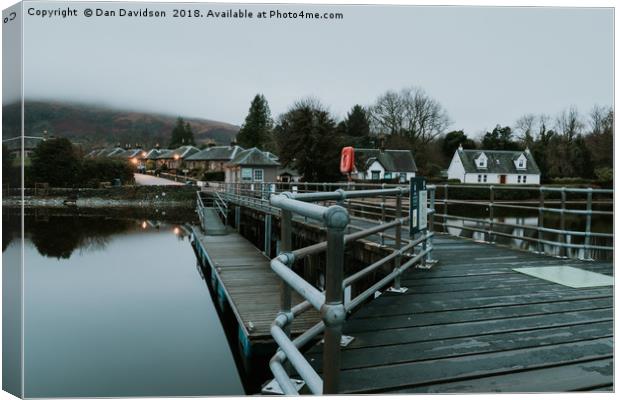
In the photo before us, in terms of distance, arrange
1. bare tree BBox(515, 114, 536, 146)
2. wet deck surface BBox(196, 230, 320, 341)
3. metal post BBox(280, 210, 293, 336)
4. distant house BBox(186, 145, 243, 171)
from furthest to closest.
Answer: distant house BBox(186, 145, 243, 171), bare tree BBox(515, 114, 536, 146), wet deck surface BBox(196, 230, 320, 341), metal post BBox(280, 210, 293, 336)

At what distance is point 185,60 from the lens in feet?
13.2

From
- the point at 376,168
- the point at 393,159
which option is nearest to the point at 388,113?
the point at 393,159

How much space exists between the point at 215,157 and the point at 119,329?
57.7 m

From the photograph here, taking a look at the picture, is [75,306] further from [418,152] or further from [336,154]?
[418,152]

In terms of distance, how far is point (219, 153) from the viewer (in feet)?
216

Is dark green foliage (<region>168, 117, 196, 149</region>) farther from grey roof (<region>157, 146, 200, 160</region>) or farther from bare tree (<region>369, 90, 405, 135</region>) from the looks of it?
bare tree (<region>369, 90, 405, 135</region>)

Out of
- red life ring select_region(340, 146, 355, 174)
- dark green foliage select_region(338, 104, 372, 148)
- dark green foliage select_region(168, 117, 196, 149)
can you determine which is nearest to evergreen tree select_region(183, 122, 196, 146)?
dark green foliage select_region(168, 117, 196, 149)

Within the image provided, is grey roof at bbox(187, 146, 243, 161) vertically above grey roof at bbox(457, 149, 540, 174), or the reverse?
grey roof at bbox(187, 146, 243, 161)

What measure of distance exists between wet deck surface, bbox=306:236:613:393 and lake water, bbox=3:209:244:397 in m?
2.03

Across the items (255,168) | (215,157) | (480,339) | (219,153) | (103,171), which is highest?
(219,153)

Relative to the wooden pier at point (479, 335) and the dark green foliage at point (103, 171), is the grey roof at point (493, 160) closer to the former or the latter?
the dark green foliage at point (103, 171)

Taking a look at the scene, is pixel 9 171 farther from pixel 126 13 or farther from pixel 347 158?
pixel 347 158

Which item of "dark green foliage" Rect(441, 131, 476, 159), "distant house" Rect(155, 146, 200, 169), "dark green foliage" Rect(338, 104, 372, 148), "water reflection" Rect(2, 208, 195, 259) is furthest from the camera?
"distant house" Rect(155, 146, 200, 169)

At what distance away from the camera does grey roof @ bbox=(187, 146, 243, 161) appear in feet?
209
